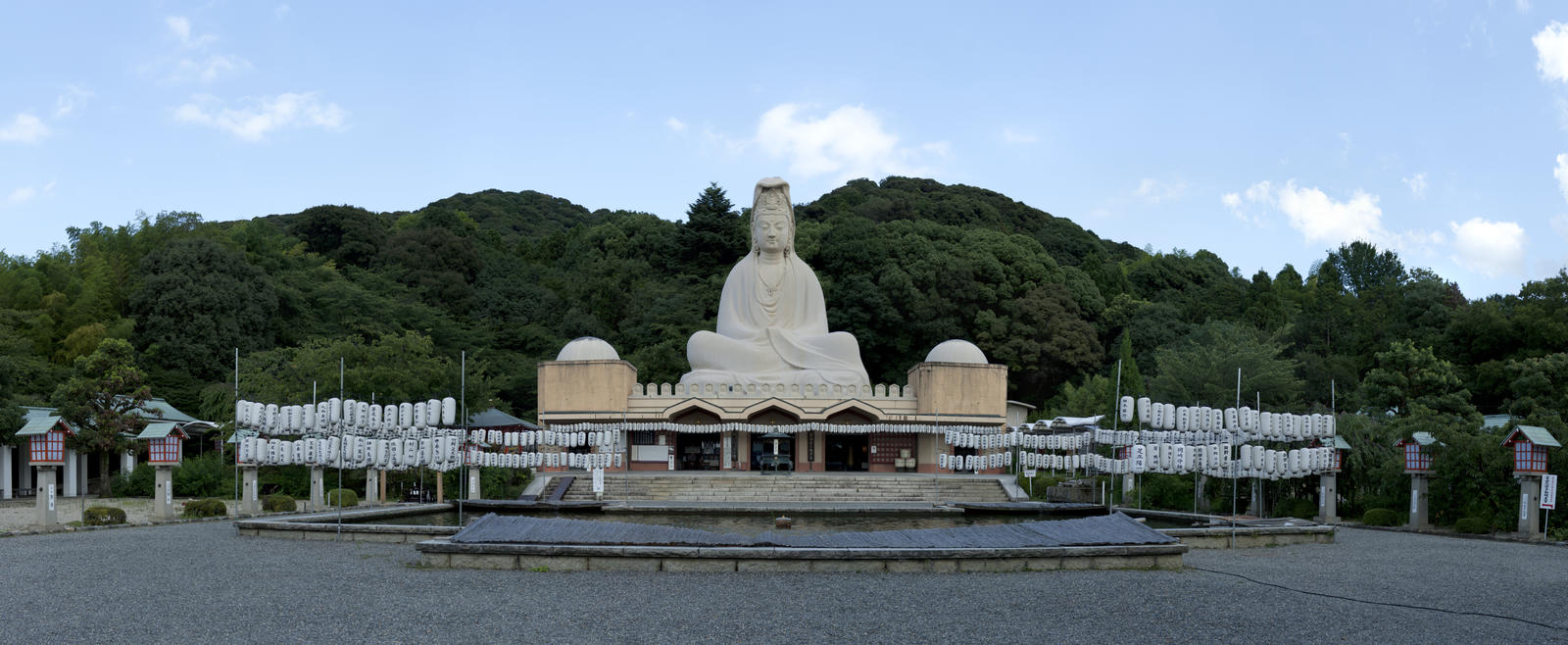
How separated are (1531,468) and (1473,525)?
1810 millimetres

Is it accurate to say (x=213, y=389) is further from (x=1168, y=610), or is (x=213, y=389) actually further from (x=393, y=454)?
(x=1168, y=610)

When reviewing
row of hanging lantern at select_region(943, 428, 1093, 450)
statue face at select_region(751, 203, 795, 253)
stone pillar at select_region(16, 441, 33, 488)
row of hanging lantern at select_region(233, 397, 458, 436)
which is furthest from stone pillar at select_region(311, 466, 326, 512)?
statue face at select_region(751, 203, 795, 253)

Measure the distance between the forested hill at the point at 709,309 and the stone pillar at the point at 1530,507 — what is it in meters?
11.1

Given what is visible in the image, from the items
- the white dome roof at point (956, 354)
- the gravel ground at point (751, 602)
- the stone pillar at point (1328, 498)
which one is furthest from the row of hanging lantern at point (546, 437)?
A: the stone pillar at point (1328, 498)

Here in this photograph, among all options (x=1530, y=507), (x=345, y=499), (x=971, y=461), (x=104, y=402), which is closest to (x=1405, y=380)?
(x=971, y=461)

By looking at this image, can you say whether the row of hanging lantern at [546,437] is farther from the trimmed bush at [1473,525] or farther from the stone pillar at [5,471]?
the trimmed bush at [1473,525]

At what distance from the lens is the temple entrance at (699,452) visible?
125ft

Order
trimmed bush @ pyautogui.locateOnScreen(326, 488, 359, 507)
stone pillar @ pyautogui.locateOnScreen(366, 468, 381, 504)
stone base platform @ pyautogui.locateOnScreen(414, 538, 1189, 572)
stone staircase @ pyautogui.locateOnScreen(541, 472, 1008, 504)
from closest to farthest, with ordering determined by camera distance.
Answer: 1. stone base platform @ pyautogui.locateOnScreen(414, 538, 1189, 572)
2. stone pillar @ pyautogui.locateOnScreen(366, 468, 381, 504)
3. trimmed bush @ pyautogui.locateOnScreen(326, 488, 359, 507)
4. stone staircase @ pyautogui.locateOnScreen(541, 472, 1008, 504)

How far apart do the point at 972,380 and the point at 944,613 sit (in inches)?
1051

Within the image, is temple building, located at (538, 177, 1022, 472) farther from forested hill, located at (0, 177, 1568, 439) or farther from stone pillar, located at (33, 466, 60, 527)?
stone pillar, located at (33, 466, 60, 527)

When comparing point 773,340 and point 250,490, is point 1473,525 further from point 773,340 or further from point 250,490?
point 773,340

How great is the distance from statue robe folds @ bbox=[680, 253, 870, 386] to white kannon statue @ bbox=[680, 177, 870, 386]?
0.03 meters

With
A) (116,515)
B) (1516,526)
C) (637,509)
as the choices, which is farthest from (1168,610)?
(116,515)

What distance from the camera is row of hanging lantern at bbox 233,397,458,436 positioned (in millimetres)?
21234
